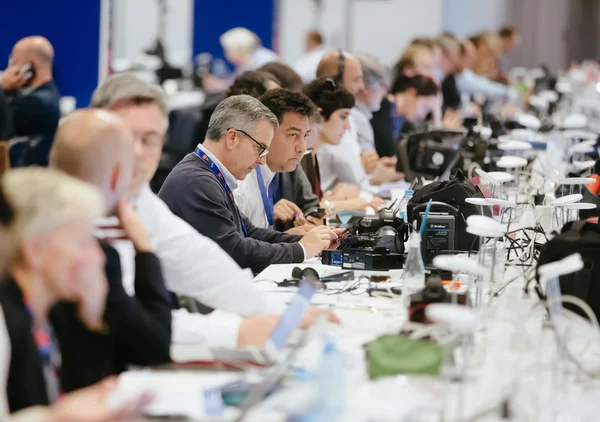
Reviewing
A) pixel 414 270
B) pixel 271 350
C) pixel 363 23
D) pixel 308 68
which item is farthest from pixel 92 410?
pixel 363 23

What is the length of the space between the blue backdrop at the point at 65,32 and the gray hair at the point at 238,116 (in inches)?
158

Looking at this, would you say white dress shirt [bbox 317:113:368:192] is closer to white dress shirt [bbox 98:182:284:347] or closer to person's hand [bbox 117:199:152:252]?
white dress shirt [bbox 98:182:284:347]

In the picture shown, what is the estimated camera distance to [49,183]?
1.61 metres

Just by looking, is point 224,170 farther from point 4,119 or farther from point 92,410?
point 4,119

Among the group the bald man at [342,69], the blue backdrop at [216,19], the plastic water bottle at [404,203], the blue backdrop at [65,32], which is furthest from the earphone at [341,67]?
the blue backdrop at [216,19]

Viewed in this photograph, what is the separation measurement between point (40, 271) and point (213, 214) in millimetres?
1668

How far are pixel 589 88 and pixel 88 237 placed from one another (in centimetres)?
830

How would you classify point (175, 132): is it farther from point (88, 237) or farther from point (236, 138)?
point (88, 237)

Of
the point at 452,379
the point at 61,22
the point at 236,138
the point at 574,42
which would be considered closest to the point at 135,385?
the point at 452,379

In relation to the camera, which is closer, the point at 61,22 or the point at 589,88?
the point at 61,22

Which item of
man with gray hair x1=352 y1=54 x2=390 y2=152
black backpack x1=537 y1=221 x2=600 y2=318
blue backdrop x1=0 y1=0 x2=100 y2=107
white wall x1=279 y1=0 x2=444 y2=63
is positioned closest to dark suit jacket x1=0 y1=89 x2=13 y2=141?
blue backdrop x1=0 y1=0 x2=100 y2=107

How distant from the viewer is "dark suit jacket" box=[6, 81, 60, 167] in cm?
625

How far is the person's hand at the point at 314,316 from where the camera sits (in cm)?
223

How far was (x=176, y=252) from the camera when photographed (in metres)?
2.36
